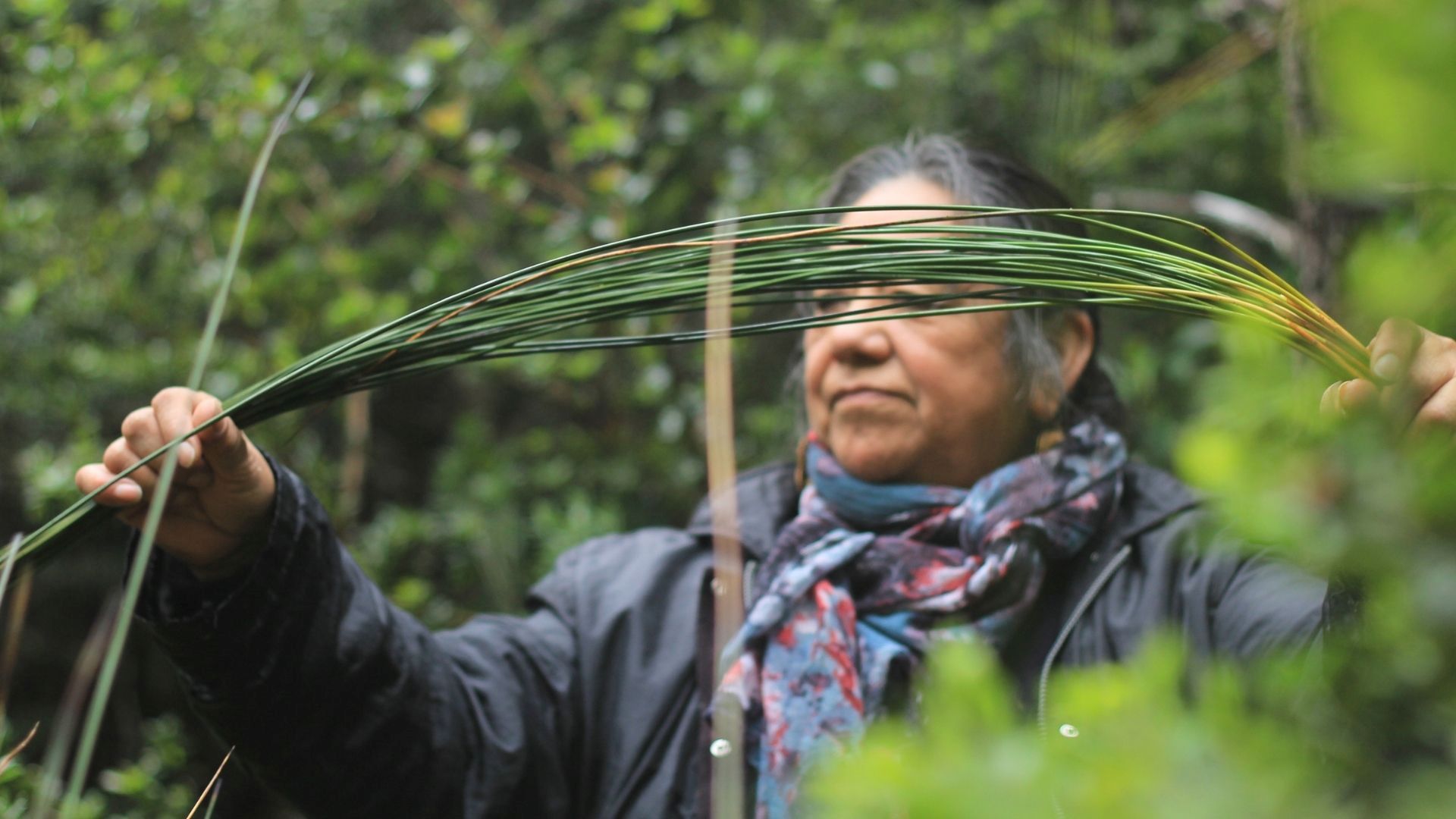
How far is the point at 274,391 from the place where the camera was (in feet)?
2.44

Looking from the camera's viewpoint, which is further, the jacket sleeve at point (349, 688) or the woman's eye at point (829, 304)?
the jacket sleeve at point (349, 688)

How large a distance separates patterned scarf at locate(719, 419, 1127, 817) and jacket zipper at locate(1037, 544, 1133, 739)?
0.04m

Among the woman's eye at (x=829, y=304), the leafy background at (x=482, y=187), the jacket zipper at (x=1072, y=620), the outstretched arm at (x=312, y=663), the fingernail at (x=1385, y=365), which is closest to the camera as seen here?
the fingernail at (x=1385, y=365)

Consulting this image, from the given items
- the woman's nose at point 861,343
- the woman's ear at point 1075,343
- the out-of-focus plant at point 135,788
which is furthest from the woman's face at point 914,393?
the out-of-focus plant at point 135,788

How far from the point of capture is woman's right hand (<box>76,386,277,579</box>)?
2.34ft

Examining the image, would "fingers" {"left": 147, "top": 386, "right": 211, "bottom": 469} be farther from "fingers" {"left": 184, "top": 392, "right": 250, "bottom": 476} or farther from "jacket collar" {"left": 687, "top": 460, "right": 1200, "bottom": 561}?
"jacket collar" {"left": 687, "top": 460, "right": 1200, "bottom": 561}

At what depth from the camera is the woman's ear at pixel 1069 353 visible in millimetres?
1150

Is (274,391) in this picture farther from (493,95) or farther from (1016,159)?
(493,95)

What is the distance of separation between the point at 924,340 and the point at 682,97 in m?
1.51

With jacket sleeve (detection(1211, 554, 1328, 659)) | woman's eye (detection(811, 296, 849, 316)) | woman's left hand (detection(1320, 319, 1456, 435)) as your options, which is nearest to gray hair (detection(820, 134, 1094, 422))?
woman's eye (detection(811, 296, 849, 316))

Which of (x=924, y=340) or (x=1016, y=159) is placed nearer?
(x=924, y=340)

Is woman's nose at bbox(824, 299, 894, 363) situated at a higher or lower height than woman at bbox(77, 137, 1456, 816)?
higher

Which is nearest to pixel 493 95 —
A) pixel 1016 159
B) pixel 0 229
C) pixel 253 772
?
pixel 0 229

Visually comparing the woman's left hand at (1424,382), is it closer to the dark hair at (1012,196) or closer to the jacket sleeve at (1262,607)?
the jacket sleeve at (1262,607)
